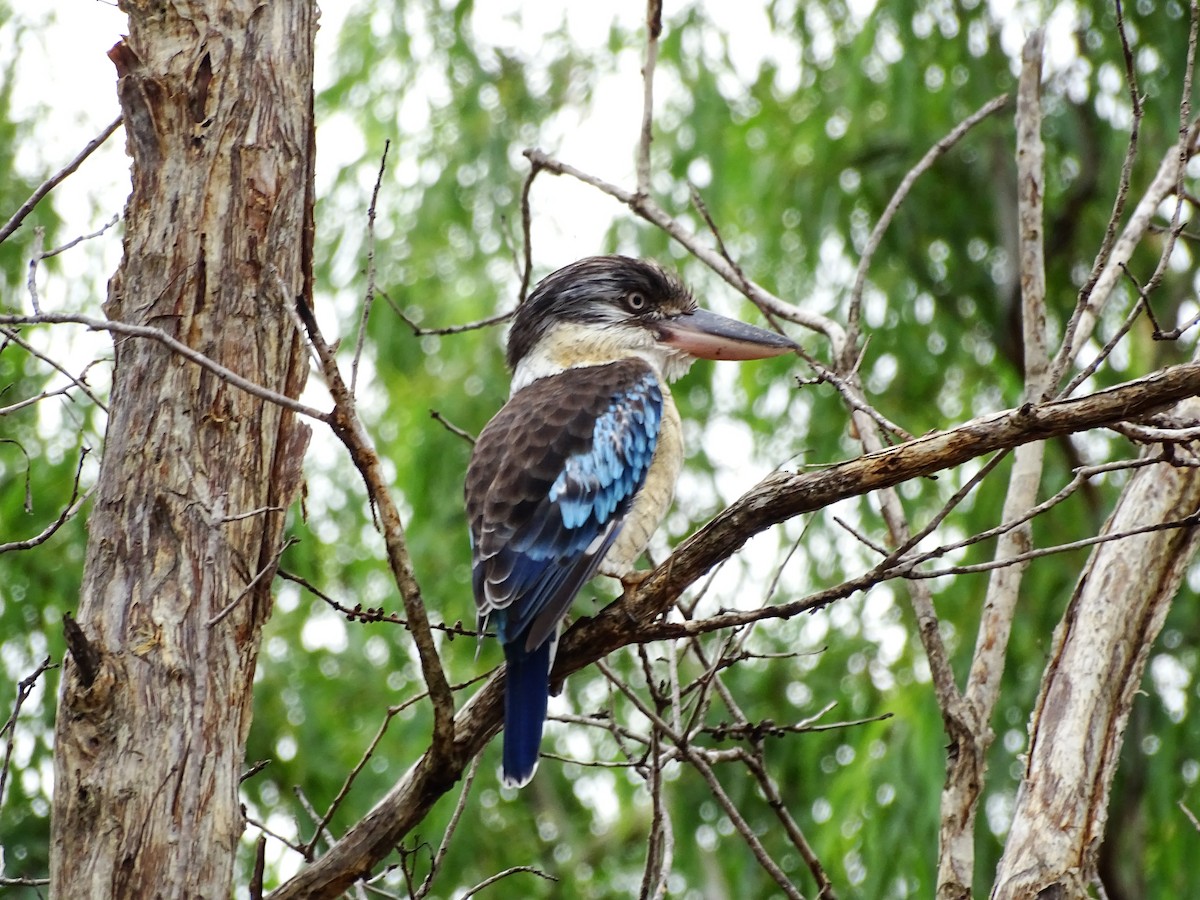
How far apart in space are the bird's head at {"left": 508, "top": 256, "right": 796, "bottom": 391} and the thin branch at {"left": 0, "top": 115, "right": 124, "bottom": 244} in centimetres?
125

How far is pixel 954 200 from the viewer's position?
4.84 m

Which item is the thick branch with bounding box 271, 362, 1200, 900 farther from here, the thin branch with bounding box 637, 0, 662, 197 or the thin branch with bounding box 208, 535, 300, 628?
the thin branch with bounding box 637, 0, 662, 197

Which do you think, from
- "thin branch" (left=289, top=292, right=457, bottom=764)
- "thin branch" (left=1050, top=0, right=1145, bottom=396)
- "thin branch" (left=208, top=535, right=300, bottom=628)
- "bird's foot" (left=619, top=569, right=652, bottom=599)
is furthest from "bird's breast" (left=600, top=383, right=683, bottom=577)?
"thin branch" (left=1050, top=0, right=1145, bottom=396)

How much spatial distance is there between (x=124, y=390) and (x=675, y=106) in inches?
140

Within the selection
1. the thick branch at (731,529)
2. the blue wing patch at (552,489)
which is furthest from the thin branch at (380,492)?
the blue wing patch at (552,489)

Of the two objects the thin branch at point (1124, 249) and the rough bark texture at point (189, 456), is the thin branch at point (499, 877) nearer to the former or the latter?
the rough bark texture at point (189, 456)

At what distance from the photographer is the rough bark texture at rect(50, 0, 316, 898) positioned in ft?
6.86

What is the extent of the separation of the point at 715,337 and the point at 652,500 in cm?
55

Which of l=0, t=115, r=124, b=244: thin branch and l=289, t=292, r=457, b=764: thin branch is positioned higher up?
l=0, t=115, r=124, b=244: thin branch

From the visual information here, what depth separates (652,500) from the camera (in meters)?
3.06

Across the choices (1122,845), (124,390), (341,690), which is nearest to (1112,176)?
(1122,845)

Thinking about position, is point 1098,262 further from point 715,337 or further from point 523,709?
point 715,337

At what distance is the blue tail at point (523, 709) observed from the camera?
8.14 feet

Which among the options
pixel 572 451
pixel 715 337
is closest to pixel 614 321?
pixel 715 337
